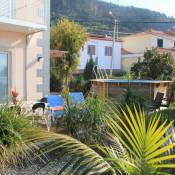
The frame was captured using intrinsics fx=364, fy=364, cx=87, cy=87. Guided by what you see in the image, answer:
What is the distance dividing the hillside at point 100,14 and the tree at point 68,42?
15979 mm

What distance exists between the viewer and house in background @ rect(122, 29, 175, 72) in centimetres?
5212

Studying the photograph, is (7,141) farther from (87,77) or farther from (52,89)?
(87,77)

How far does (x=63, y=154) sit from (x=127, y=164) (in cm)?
62

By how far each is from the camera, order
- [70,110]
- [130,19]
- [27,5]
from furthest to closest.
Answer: [130,19]
[27,5]
[70,110]

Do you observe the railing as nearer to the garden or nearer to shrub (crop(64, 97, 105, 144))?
the garden

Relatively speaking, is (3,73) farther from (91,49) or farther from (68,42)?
(91,49)

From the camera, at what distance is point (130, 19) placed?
59.9 m

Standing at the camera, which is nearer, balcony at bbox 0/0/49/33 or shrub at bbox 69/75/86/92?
balcony at bbox 0/0/49/33

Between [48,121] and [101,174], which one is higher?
[101,174]

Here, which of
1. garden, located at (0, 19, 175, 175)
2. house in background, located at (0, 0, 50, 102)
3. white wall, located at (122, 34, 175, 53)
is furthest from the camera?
white wall, located at (122, 34, 175, 53)

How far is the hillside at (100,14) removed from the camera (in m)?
50.2

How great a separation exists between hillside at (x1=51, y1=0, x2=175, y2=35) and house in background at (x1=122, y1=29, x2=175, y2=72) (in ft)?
7.89

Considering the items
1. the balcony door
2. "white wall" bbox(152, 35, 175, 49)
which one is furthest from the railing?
"white wall" bbox(152, 35, 175, 49)

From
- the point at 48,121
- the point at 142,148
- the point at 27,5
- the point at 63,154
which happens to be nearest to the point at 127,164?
the point at 142,148
